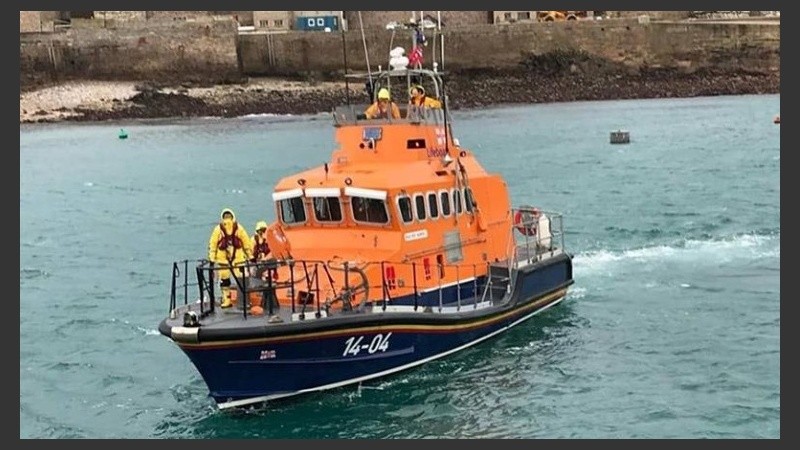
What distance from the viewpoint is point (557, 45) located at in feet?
260

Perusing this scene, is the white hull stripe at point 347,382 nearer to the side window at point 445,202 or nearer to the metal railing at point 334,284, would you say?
the metal railing at point 334,284

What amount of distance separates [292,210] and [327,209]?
609 millimetres

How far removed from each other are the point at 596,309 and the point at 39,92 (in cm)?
6003

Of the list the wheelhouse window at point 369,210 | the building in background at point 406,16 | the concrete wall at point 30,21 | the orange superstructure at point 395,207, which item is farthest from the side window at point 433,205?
the concrete wall at point 30,21

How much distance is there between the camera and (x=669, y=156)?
43.4 meters

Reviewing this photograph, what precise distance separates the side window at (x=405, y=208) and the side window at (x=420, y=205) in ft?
0.47

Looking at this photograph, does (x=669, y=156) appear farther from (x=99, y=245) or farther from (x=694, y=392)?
(x=694, y=392)

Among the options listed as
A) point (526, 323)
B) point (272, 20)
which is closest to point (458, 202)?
point (526, 323)

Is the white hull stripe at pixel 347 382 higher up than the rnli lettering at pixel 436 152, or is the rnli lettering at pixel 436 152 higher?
the rnli lettering at pixel 436 152

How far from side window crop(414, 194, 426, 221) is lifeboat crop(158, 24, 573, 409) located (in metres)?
0.01

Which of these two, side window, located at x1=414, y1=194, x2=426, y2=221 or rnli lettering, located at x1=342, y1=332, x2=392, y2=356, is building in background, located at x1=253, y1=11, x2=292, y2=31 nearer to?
side window, located at x1=414, y1=194, x2=426, y2=221

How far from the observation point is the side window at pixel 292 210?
642 inches

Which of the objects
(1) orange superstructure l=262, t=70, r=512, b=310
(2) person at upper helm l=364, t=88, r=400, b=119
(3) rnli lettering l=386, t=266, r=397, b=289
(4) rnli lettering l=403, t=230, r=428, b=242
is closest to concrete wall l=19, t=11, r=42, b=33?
(2) person at upper helm l=364, t=88, r=400, b=119

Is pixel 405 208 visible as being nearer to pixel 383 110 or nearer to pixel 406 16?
pixel 383 110
